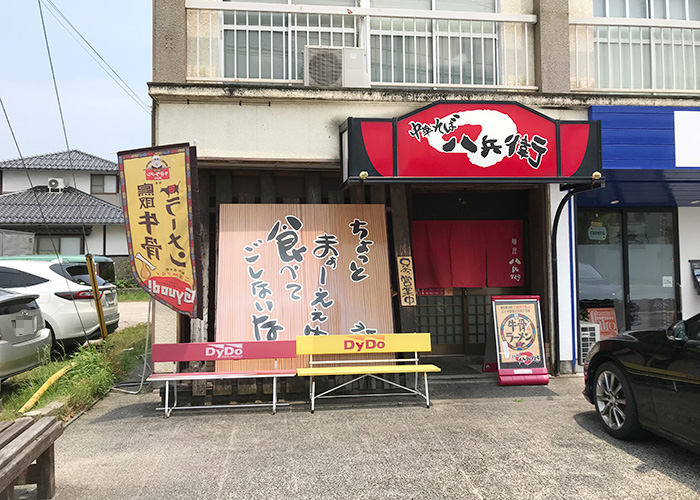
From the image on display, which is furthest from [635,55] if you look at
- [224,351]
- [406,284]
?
[224,351]

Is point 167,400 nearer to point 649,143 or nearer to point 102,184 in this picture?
point 649,143

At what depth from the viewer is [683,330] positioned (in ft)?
15.5

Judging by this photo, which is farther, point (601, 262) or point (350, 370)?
point (601, 262)

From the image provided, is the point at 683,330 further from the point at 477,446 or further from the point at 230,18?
the point at 230,18

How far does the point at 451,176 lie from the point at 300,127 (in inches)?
87.4

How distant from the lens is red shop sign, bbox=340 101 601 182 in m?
6.72

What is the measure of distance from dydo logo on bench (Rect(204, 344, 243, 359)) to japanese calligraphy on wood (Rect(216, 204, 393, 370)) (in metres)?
0.47

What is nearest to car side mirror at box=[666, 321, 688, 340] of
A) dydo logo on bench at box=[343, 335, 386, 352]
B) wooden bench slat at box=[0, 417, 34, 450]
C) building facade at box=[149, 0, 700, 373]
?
building facade at box=[149, 0, 700, 373]

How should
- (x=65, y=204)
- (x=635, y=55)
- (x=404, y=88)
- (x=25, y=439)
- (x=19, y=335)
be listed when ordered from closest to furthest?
(x=25, y=439), (x=19, y=335), (x=404, y=88), (x=635, y=55), (x=65, y=204)

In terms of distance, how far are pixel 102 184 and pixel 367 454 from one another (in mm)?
31824

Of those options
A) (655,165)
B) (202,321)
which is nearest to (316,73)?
(202,321)

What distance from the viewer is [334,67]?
7.49 metres

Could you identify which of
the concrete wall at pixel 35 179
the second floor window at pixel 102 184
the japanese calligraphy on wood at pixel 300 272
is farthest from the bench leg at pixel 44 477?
the second floor window at pixel 102 184

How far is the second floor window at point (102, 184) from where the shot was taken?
105 ft
